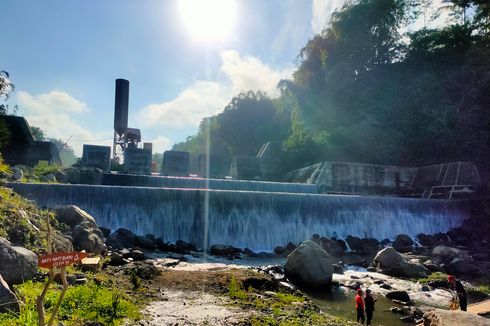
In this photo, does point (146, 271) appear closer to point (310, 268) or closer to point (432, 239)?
point (310, 268)

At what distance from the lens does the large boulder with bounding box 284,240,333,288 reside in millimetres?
11922

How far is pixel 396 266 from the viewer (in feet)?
49.3

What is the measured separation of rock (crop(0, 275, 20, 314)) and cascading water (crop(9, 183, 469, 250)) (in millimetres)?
12671

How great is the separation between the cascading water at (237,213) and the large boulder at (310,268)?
713 cm

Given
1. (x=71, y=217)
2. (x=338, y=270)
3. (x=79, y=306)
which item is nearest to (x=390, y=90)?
(x=338, y=270)

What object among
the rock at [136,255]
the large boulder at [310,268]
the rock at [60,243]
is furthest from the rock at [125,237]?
the large boulder at [310,268]

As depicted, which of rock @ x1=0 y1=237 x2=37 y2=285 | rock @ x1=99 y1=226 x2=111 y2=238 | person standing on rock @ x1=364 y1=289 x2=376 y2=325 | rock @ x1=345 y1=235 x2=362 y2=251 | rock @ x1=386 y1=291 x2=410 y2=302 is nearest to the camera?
rock @ x1=0 y1=237 x2=37 y2=285

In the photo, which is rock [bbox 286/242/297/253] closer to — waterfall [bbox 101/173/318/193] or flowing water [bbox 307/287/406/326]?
flowing water [bbox 307/287/406/326]

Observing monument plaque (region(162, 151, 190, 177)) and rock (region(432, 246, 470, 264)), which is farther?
monument plaque (region(162, 151, 190, 177))

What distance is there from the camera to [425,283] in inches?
529

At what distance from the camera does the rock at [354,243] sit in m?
20.5

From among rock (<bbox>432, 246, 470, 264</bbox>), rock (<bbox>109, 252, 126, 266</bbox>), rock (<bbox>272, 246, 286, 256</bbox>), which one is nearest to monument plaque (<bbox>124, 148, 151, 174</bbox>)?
rock (<bbox>272, 246, 286, 256</bbox>)

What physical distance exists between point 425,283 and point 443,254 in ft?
18.9

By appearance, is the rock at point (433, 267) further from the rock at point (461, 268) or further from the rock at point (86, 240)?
the rock at point (86, 240)
